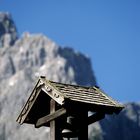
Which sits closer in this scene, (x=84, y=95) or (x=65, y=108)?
(x=65, y=108)

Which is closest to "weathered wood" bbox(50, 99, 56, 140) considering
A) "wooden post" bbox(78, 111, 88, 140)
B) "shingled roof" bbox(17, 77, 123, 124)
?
"shingled roof" bbox(17, 77, 123, 124)

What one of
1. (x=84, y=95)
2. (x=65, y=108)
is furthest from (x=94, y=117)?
(x=65, y=108)

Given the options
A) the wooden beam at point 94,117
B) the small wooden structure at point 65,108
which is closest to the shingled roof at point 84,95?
the small wooden structure at point 65,108

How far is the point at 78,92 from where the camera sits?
955 centimetres

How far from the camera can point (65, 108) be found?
890 centimetres

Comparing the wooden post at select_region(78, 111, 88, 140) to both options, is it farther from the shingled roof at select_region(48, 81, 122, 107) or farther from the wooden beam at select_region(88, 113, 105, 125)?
the shingled roof at select_region(48, 81, 122, 107)

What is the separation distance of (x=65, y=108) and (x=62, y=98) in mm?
217

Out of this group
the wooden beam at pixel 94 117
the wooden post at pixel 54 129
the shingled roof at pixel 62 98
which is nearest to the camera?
the wooden post at pixel 54 129

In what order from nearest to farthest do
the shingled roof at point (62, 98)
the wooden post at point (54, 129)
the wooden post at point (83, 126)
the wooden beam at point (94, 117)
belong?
1. the wooden post at point (54, 129)
2. the shingled roof at point (62, 98)
3. the wooden post at point (83, 126)
4. the wooden beam at point (94, 117)

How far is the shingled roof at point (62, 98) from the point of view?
30.0 ft

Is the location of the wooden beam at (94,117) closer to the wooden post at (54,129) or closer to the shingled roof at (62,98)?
the shingled roof at (62,98)

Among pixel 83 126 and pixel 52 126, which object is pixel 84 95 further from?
pixel 52 126

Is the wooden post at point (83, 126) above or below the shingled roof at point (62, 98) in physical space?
below

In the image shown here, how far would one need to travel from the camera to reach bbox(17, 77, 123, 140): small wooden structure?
903 centimetres
